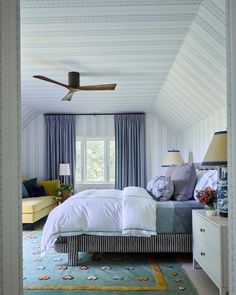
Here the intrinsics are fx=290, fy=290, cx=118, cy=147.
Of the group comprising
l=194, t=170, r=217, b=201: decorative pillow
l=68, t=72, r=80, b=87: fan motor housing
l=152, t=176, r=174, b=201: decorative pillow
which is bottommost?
l=152, t=176, r=174, b=201: decorative pillow

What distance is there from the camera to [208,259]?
8.52ft

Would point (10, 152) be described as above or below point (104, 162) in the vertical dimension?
above

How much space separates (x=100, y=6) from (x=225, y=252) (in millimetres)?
2365

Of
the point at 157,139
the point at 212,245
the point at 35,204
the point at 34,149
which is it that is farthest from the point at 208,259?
the point at 34,149

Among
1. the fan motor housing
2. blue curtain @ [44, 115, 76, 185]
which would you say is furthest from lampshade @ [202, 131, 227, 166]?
blue curtain @ [44, 115, 76, 185]

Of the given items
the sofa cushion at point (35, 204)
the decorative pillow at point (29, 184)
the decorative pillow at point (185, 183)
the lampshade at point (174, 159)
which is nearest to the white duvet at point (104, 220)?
the decorative pillow at point (185, 183)

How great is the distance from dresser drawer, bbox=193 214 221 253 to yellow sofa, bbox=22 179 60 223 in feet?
9.58

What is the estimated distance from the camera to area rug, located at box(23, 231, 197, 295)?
2.67m

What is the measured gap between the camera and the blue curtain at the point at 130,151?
6.79m

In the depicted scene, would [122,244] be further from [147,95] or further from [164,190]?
[147,95]

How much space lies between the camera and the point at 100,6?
2.65 meters

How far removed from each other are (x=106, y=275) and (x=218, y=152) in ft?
5.54

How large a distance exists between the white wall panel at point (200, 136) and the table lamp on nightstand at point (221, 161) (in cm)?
123

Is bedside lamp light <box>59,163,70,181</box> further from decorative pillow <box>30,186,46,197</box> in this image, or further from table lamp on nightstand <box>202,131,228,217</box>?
table lamp on nightstand <box>202,131,228,217</box>
